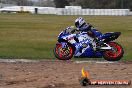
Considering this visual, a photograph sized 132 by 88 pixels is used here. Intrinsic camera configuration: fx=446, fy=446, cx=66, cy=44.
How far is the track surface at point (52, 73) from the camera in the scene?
11.1m

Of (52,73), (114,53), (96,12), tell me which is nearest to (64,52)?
(114,53)

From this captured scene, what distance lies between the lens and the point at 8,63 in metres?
16.3

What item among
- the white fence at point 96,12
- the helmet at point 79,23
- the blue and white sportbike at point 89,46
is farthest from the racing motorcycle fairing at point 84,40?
the white fence at point 96,12

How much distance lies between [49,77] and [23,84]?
137 cm

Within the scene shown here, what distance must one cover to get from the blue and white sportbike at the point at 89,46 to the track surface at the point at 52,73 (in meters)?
0.37

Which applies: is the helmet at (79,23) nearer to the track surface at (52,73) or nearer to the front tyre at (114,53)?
the front tyre at (114,53)

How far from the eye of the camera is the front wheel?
16.7 metres

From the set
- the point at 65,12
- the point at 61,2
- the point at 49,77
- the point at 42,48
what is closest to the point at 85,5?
the point at 61,2

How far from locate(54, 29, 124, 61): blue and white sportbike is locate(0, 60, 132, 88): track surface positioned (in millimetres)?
372

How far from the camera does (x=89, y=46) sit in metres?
16.4

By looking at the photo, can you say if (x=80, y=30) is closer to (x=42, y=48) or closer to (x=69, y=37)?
(x=69, y=37)

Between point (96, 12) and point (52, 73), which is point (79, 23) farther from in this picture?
point (96, 12)

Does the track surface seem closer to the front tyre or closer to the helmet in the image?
the front tyre

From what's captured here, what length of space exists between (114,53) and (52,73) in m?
4.12
